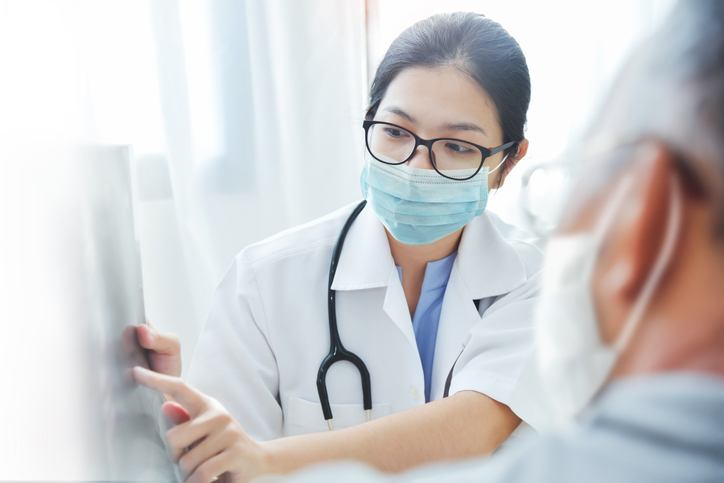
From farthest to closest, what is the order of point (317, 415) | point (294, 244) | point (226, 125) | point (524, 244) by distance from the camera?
point (226, 125), point (524, 244), point (294, 244), point (317, 415)

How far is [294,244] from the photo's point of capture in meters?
0.99

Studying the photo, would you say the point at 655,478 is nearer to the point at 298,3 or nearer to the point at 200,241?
the point at 200,241

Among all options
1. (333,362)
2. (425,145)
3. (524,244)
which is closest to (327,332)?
(333,362)

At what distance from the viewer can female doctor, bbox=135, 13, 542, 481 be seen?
868mm

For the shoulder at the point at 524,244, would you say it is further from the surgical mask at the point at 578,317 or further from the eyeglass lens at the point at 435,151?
the surgical mask at the point at 578,317

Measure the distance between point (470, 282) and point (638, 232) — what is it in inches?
31.1

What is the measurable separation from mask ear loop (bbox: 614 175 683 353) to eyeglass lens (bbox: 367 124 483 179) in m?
0.71

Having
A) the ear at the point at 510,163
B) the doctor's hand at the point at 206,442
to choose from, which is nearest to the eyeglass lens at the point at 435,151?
the ear at the point at 510,163

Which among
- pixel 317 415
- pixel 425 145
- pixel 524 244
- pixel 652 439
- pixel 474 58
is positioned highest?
pixel 474 58

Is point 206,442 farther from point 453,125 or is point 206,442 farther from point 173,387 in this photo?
point 453,125

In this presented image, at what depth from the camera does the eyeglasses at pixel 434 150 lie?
91 cm

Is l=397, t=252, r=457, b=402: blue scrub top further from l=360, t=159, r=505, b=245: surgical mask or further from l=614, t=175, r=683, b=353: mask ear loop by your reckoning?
l=614, t=175, r=683, b=353: mask ear loop

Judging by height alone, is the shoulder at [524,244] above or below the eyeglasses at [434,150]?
below

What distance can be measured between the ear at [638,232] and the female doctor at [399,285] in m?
0.58
